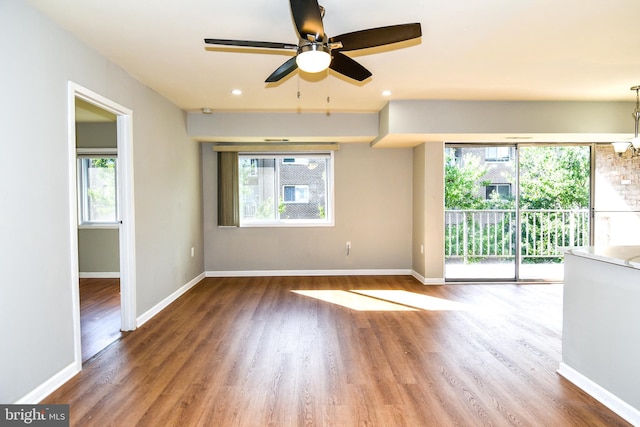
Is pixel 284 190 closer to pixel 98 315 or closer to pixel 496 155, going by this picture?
pixel 98 315

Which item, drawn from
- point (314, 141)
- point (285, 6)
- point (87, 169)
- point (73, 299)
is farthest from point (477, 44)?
point (87, 169)

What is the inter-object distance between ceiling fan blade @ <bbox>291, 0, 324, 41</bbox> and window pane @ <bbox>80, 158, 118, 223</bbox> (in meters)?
4.87

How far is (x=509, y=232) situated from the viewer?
5.05m

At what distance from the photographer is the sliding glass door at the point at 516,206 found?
16.3ft

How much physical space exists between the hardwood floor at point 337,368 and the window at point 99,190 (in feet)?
8.14

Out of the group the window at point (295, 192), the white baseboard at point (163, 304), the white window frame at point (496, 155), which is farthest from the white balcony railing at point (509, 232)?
the white baseboard at point (163, 304)

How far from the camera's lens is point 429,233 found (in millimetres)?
4863

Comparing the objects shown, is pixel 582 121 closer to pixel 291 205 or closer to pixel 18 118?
pixel 291 205

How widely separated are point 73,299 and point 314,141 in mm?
3680

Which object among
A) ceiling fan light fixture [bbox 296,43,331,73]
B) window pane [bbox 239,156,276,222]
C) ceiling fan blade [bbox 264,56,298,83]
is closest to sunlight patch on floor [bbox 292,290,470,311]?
window pane [bbox 239,156,276,222]

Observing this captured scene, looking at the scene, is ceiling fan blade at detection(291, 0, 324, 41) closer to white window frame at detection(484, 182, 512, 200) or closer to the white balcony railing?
the white balcony railing

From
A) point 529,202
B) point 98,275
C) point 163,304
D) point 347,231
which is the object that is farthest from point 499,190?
point 98,275

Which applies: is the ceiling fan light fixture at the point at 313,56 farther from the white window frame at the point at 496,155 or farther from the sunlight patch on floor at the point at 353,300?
the white window frame at the point at 496,155

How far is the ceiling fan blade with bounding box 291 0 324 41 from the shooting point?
63.6 inches
